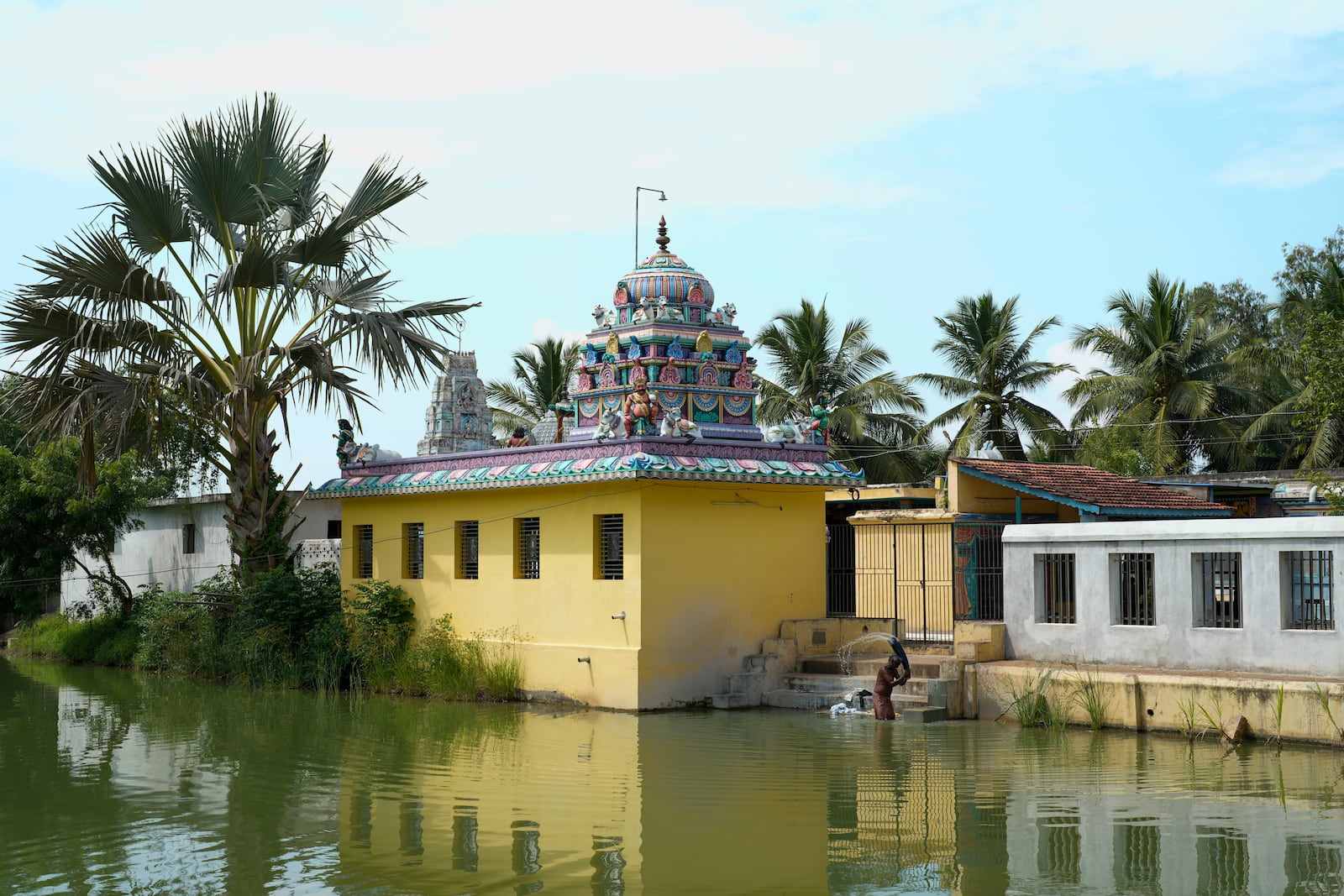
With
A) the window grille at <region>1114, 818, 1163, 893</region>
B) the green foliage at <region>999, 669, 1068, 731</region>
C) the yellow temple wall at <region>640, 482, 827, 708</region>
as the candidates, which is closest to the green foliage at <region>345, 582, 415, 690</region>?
the yellow temple wall at <region>640, 482, 827, 708</region>

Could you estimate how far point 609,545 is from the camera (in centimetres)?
1866

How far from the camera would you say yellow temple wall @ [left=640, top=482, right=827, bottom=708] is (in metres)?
17.8

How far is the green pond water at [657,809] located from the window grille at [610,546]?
205 centimetres

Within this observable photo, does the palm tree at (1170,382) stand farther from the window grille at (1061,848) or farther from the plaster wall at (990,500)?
the window grille at (1061,848)

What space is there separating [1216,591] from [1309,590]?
987mm

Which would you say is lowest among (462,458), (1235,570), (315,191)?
(1235,570)

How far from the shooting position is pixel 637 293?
21.3m

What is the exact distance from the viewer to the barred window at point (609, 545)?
60.1ft

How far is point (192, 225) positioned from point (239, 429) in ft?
10.0

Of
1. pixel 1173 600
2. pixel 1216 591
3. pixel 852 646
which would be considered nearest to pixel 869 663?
pixel 852 646

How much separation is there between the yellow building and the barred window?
1.1 inches

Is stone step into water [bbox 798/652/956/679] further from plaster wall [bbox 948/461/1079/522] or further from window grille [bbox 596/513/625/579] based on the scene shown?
plaster wall [bbox 948/461/1079/522]

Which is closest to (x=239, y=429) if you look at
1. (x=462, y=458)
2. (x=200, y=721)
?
(x=462, y=458)

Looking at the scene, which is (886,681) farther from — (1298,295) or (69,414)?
(1298,295)
